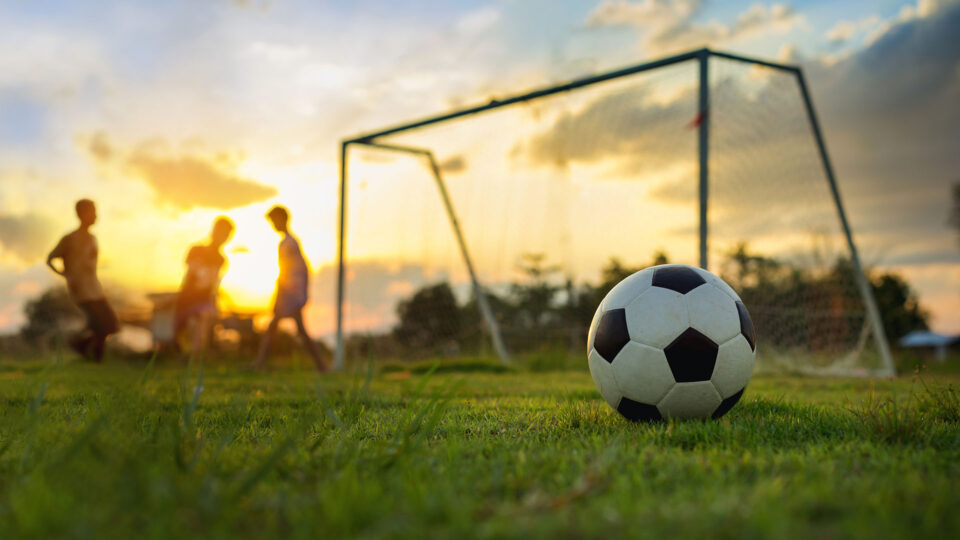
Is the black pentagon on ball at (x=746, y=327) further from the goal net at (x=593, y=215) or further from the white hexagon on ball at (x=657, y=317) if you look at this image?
the goal net at (x=593, y=215)

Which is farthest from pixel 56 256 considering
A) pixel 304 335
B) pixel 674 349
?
pixel 674 349

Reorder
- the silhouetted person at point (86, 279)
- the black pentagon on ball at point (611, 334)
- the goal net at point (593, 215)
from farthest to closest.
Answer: the goal net at point (593, 215) → the silhouetted person at point (86, 279) → the black pentagon on ball at point (611, 334)

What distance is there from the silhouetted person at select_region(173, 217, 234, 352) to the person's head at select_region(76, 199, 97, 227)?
3.86ft

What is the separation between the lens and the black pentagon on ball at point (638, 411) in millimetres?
3156

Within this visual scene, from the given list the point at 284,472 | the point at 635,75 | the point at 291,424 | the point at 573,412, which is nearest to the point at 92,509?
the point at 284,472

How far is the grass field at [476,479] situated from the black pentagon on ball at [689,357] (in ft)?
0.88

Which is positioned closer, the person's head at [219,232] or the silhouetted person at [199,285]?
the silhouetted person at [199,285]

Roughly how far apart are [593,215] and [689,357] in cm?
818

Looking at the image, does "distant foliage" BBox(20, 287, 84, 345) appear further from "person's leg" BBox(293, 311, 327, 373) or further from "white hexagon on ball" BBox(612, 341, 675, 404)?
"white hexagon on ball" BBox(612, 341, 675, 404)

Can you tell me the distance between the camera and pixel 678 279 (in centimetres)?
329

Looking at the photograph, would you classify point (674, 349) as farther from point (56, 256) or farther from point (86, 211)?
point (56, 256)

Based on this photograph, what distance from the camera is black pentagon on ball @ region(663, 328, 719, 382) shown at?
121 inches

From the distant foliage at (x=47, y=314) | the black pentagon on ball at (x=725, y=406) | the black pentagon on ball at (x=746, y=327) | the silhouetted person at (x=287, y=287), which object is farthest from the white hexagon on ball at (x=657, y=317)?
the distant foliage at (x=47, y=314)

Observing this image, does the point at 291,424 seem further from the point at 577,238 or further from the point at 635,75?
the point at 577,238
